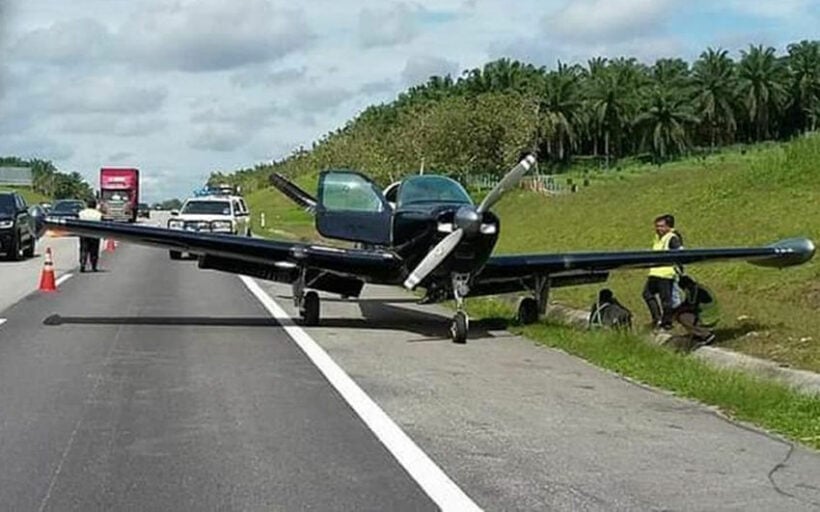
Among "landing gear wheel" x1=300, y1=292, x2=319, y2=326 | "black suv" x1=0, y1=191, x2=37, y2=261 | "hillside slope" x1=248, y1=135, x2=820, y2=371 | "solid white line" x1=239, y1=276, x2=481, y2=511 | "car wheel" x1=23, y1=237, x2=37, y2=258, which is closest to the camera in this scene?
"solid white line" x1=239, y1=276, x2=481, y2=511

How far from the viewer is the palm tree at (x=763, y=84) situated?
5359 inches

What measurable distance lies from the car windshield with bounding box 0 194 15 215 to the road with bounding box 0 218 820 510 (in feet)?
74.3

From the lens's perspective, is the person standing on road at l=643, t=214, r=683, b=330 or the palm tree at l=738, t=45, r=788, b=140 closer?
the person standing on road at l=643, t=214, r=683, b=330

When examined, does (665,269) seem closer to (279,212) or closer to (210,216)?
(210,216)

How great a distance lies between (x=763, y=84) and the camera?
136125mm

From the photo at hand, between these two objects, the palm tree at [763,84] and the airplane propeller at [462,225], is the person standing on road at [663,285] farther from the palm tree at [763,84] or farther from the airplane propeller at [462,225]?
the palm tree at [763,84]

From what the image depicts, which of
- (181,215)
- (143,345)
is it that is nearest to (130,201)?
(181,215)

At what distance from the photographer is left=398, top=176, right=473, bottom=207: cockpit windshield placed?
19031mm

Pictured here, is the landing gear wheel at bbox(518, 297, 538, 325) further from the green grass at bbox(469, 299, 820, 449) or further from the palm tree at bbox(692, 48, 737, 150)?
the palm tree at bbox(692, 48, 737, 150)

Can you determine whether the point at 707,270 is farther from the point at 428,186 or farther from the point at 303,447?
the point at 303,447

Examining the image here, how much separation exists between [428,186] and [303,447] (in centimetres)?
999

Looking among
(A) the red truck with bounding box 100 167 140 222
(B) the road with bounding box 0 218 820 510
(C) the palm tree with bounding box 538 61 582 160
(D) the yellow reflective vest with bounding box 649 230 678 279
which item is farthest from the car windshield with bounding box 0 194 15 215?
(C) the palm tree with bounding box 538 61 582 160

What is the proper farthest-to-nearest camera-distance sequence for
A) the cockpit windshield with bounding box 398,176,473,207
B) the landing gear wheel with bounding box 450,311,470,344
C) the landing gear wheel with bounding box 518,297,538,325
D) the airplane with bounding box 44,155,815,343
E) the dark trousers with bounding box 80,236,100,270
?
1. the dark trousers with bounding box 80,236,100,270
2. the landing gear wheel with bounding box 518,297,538,325
3. the cockpit windshield with bounding box 398,176,473,207
4. the airplane with bounding box 44,155,815,343
5. the landing gear wheel with bounding box 450,311,470,344

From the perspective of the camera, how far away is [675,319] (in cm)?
1764
